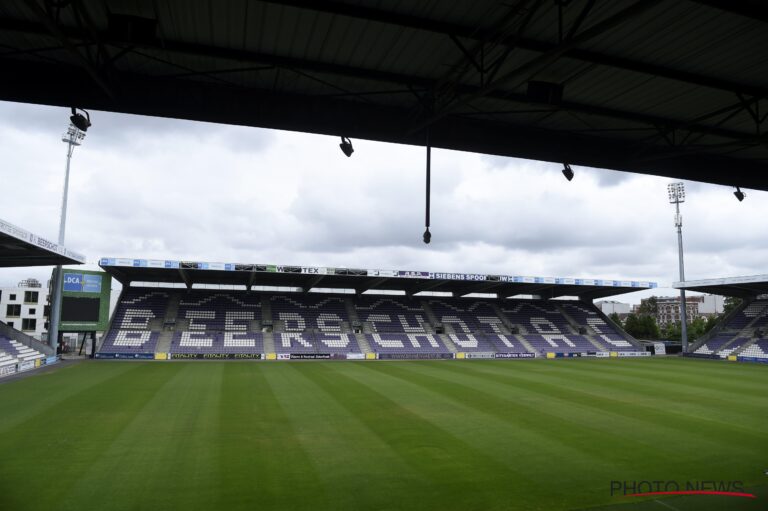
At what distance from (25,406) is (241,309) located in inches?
1115

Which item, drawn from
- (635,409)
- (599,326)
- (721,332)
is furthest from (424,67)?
(721,332)

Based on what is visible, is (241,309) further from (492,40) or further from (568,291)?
(492,40)

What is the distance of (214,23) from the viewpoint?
5.76 meters

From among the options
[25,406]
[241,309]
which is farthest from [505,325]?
[25,406]

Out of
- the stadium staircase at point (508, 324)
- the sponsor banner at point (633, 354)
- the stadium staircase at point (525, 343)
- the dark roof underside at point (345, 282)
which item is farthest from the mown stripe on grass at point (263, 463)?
the sponsor banner at point (633, 354)

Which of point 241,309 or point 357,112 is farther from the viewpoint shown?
point 241,309

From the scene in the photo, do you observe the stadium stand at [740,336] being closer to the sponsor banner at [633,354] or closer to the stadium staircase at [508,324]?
the sponsor banner at [633,354]

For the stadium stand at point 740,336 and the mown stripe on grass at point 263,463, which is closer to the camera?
the mown stripe on grass at point 263,463

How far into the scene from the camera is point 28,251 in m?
27.1

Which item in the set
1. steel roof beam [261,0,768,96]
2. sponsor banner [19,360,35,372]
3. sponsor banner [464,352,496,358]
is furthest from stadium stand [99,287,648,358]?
steel roof beam [261,0,768,96]

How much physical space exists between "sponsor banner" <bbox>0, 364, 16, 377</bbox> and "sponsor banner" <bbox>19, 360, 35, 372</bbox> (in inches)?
41.7

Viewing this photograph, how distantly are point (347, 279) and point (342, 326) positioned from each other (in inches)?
176

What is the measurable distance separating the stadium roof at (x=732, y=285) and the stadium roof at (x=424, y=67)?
42.9m

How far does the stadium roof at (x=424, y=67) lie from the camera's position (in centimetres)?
552
